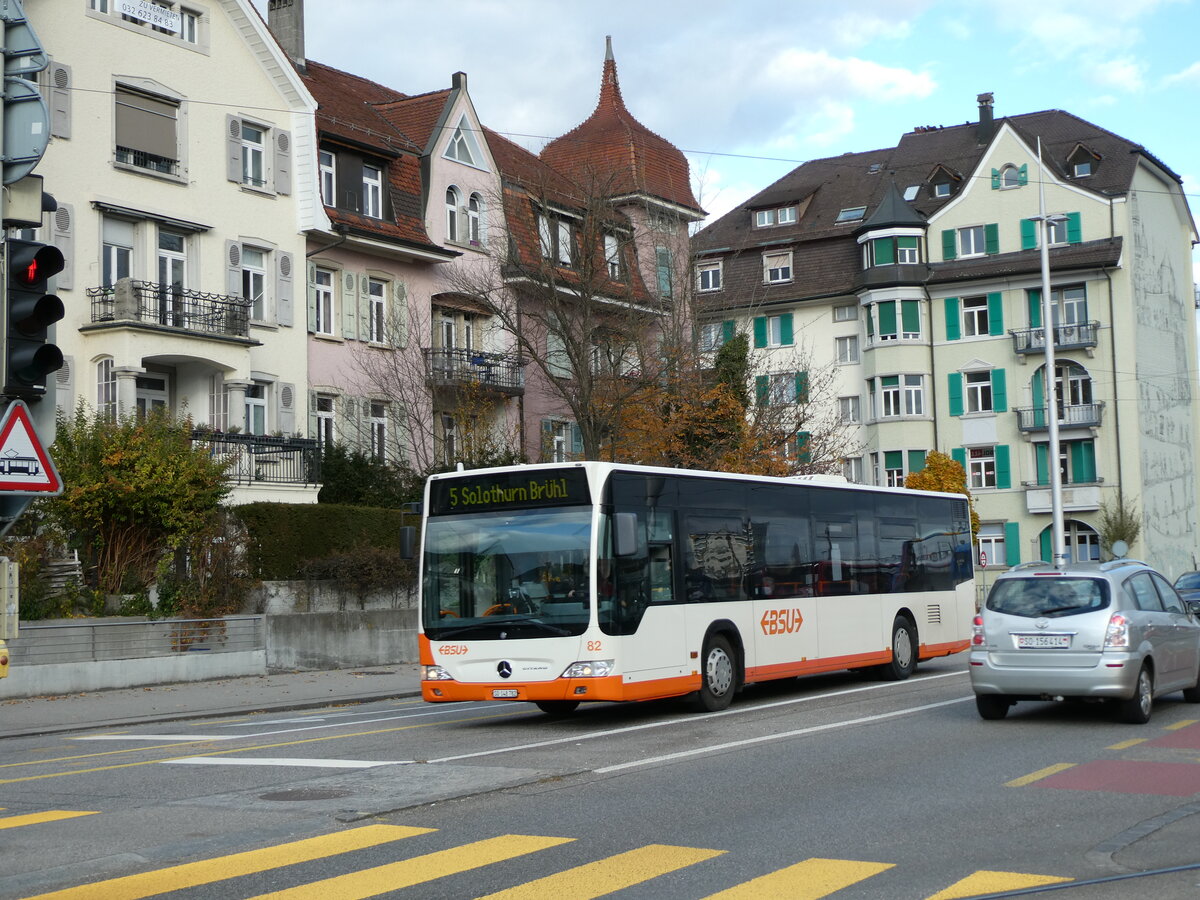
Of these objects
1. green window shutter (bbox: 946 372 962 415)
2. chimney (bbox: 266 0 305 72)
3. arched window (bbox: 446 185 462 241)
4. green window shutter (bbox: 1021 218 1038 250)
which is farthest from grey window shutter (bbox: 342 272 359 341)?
green window shutter (bbox: 1021 218 1038 250)

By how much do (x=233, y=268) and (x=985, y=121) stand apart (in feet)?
148

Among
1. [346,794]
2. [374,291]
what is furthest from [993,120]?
[346,794]

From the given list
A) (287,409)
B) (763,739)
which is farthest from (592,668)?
(287,409)

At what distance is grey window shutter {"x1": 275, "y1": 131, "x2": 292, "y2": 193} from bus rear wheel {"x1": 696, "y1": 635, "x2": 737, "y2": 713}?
2212 centimetres

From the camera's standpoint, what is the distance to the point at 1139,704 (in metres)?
15.3

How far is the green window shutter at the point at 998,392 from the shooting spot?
62.1 m

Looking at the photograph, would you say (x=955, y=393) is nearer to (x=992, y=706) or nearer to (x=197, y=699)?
(x=197, y=699)

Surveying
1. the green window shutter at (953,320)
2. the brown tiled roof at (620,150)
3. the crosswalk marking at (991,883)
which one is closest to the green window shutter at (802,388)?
the brown tiled roof at (620,150)

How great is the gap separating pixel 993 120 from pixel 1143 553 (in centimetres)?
2248

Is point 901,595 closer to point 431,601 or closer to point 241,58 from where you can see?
point 431,601

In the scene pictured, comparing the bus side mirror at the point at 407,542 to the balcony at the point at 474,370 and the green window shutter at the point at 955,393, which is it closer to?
the balcony at the point at 474,370

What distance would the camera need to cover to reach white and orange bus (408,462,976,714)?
16.2m

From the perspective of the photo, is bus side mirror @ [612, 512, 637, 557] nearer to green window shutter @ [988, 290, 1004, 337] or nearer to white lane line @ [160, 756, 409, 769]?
white lane line @ [160, 756, 409, 769]

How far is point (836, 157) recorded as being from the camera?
7412 cm
